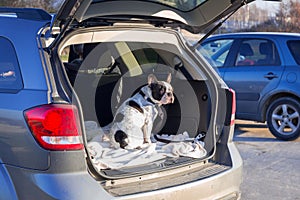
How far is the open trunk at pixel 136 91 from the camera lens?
11.5 feet

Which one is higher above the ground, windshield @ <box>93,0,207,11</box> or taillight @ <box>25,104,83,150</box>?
windshield @ <box>93,0,207,11</box>

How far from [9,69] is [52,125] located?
Result: 58 centimetres

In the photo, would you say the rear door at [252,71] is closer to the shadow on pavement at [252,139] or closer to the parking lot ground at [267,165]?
the shadow on pavement at [252,139]

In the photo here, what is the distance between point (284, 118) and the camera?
23.9 feet

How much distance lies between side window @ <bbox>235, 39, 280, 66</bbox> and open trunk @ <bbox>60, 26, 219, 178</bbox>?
11.2 feet

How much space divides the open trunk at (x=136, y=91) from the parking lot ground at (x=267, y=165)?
1.18 m

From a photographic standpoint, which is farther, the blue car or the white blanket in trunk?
the blue car

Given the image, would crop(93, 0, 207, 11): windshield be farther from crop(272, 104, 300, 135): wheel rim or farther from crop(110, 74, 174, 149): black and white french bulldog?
crop(272, 104, 300, 135): wheel rim

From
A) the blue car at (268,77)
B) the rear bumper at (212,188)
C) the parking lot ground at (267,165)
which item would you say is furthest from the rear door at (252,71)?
the rear bumper at (212,188)

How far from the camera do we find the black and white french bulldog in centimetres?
394

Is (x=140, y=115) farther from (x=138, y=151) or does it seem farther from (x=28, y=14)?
(x=28, y=14)

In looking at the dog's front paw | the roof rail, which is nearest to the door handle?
the dog's front paw

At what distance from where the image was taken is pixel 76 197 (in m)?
2.73

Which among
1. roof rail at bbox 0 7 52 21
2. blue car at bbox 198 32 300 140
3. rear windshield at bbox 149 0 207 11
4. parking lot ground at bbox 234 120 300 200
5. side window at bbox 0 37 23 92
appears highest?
roof rail at bbox 0 7 52 21
